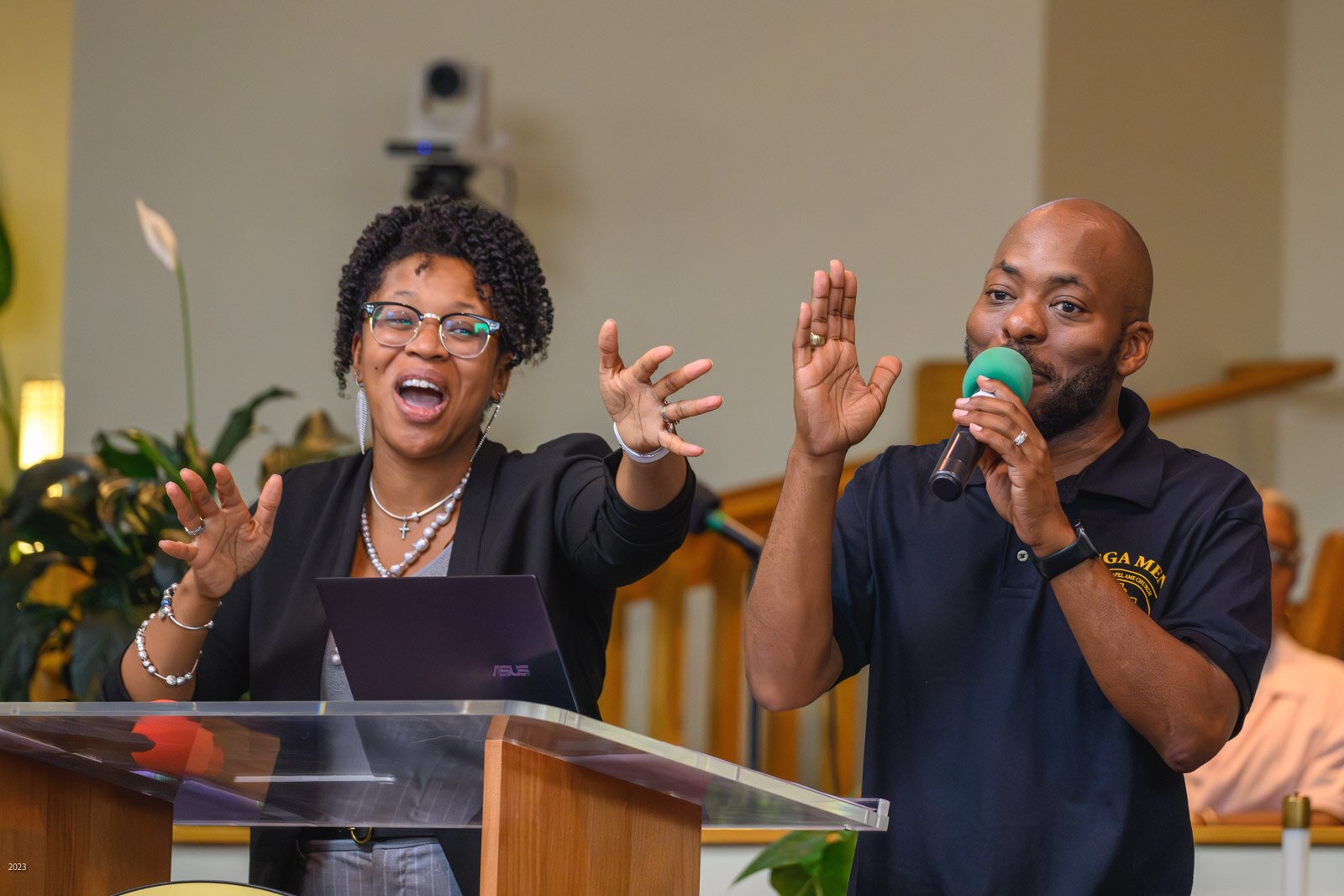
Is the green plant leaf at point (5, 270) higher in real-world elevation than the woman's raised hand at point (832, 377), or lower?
higher

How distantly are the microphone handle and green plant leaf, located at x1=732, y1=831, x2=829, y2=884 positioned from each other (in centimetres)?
121

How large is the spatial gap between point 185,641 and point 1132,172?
12.4 ft

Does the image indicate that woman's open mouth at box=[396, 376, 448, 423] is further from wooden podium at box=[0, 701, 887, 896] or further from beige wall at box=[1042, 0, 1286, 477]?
beige wall at box=[1042, 0, 1286, 477]

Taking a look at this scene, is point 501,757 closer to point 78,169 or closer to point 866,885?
point 866,885

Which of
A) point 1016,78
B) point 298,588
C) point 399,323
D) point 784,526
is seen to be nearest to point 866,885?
point 784,526

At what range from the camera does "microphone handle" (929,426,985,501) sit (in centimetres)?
146

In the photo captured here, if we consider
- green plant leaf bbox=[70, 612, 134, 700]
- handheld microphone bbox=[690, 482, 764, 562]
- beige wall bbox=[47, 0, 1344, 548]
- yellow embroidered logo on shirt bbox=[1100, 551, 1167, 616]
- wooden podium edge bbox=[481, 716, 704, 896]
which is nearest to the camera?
wooden podium edge bbox=[481, 716, 704, 896]

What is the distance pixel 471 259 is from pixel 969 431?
755 millimetres

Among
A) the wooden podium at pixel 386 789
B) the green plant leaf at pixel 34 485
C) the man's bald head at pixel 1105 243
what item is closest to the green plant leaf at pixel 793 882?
the wooden podium at pixel 386 789

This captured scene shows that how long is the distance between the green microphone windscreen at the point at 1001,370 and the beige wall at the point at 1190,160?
9.74 feet

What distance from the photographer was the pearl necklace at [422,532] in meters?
1.95

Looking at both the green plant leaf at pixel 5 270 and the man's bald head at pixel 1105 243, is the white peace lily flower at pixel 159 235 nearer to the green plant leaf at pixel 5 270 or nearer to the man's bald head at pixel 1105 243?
the green plant leaf at pixel 5 270

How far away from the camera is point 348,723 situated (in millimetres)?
1260

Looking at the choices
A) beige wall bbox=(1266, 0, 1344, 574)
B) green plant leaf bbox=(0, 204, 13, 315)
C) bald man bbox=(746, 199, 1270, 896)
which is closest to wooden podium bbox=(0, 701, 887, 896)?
bald man bbox=(746, 199, 1270, 896)
